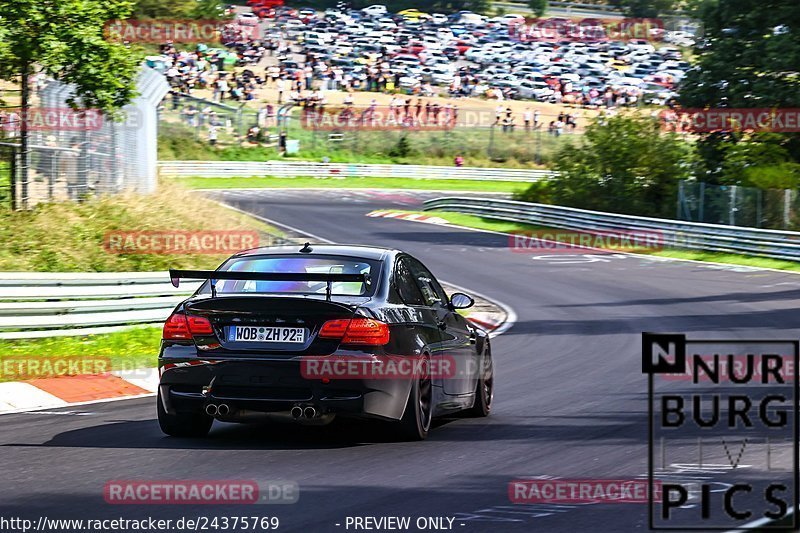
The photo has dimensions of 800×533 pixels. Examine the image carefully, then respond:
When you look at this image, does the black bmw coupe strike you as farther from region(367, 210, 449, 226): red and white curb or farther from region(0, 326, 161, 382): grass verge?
region(367, 210, 449, 226): red and white curb

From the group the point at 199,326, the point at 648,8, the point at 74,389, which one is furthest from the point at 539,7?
the point at 199,326

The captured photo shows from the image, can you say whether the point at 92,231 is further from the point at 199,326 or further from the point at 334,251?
the point at 199,326

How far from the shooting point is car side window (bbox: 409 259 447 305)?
9.84m

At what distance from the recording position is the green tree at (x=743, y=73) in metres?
37.3

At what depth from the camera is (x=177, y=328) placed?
28.2 ft

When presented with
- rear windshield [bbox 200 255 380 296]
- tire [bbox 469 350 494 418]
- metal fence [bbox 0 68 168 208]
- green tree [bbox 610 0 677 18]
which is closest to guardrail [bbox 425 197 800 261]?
metal fence [bbox 0 68 168 208]

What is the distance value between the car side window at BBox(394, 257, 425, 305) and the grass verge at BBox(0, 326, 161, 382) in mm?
5028

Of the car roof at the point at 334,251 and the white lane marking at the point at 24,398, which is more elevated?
the car roof at the point at 334,251

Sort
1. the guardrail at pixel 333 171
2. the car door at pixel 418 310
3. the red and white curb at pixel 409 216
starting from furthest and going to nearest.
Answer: the guardrail at pixel 333 171
the red and white curb at pixel 409 216
the car door at pixel 418 310

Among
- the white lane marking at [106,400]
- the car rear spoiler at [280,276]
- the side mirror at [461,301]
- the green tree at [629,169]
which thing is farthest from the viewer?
the green tree at [629,169]

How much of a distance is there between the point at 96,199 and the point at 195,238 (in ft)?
6.37

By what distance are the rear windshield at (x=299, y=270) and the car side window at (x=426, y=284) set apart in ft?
2.61

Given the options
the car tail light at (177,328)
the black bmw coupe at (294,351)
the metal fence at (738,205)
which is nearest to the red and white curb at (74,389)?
the black bmw coupe at (294,351)

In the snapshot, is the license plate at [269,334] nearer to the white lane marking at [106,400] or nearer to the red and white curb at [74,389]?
the white lane marking at [106,400]
